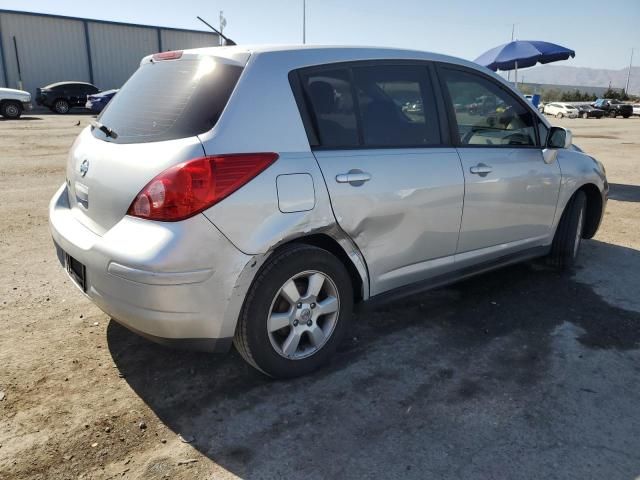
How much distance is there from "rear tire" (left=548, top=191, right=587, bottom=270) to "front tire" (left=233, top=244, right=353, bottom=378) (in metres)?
2.38

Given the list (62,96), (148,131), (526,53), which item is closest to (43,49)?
(62,96)

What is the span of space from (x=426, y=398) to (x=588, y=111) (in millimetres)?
43295

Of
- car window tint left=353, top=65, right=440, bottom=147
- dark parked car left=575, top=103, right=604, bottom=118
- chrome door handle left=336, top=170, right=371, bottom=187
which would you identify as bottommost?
dark parked car left=575, top=103, right=604, bottom=118

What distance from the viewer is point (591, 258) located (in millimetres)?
5219

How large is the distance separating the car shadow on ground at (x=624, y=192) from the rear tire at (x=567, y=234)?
415 centimetres

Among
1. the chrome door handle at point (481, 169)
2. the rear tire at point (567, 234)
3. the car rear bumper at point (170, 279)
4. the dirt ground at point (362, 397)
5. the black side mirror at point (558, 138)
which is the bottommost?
the dirt ground at point (362, 397)

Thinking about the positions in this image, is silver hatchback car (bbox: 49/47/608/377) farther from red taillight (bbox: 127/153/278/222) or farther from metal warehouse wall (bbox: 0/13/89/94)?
metal warehouse wall (bbox: 0/13/89/94)

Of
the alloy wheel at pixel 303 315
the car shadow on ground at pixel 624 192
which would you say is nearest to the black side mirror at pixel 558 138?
the alloy wheel at pixel 303 315

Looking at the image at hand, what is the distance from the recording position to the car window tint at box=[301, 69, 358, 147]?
2896 millimetres

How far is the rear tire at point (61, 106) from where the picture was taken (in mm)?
27438

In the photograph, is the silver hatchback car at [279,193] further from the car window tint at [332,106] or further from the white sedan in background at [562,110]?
the white sedan in background at [562,110]

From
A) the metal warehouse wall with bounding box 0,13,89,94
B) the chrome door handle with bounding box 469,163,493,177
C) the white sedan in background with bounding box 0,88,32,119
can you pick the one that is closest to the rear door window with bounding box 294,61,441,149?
the chrome door handle with bounding box 469,163,493,177

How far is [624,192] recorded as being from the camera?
8.78 metres

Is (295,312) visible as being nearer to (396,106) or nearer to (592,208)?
(396,106)
